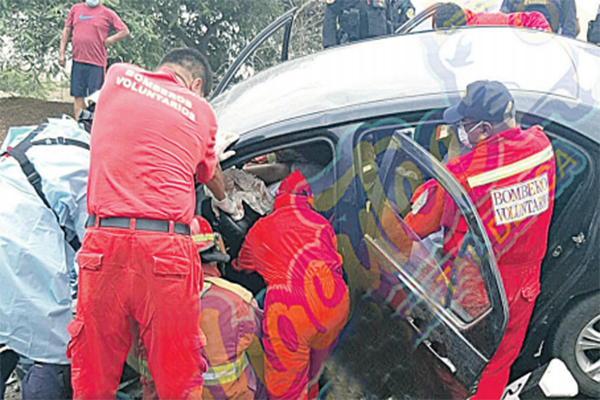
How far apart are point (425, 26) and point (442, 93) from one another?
9.84ft

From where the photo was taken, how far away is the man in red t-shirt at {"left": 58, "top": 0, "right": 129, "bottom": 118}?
802 centimetres

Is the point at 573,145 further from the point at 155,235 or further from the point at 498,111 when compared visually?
the point at 155,235

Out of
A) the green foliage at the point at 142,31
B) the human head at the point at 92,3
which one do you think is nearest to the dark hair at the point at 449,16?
the green foliage at the point at 142,31

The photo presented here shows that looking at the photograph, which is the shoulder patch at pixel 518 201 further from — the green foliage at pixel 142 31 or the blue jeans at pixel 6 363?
the green foliage at pixel 142 31

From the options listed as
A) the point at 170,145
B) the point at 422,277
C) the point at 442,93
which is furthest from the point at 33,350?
the point at 442,93

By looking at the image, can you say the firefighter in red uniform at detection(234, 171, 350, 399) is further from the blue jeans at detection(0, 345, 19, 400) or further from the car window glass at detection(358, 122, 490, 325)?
the blue jeans at detection(0, 345, 19, 400)

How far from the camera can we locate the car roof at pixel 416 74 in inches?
111

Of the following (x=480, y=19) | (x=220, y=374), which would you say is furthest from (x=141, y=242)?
(x=480, y=19)

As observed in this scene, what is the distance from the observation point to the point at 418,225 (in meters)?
2.79

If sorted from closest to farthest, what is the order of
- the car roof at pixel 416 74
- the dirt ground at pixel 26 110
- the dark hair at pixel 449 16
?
1. the car roof at pixel 416 74
2. the dark hair at pixel 449 16
3. the dirt ground at pixel 26 110

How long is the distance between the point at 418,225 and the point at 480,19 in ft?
8.96

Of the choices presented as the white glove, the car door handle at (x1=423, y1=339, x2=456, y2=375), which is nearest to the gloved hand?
the white glove

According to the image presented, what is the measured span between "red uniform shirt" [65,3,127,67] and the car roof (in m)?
5.11

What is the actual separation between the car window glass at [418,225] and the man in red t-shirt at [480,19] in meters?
2.26
